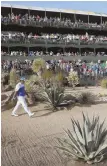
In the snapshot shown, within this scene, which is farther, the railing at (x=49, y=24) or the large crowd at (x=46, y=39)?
the railing at (x=49, y=24)

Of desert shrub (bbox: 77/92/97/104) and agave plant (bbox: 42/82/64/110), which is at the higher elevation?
agave plant (bbox: 42/82/64/110)

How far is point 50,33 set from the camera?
36406 mm

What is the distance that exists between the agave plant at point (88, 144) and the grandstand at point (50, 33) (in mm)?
20204

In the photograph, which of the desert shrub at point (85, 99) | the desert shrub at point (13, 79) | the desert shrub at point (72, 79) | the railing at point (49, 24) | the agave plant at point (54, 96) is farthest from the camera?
the railing at point (49, 24)

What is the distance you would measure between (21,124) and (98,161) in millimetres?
3737

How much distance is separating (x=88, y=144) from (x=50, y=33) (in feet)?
98.1

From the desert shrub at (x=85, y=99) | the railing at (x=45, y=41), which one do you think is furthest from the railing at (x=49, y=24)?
the desert shrub at (x=85, y=99)

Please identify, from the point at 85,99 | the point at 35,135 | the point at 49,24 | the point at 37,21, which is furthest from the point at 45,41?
the point at 35,135

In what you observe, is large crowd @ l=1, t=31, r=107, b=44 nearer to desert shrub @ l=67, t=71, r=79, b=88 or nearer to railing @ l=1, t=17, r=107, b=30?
railing @ l=1, t=17, r=107, b=30

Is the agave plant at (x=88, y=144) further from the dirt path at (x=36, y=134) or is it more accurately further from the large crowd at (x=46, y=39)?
the large crowd at (x=46, y=39)

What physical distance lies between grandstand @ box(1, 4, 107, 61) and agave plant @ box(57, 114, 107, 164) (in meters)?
20.2

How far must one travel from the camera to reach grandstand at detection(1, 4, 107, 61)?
30.7 metres

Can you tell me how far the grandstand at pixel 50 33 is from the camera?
30.7 metres

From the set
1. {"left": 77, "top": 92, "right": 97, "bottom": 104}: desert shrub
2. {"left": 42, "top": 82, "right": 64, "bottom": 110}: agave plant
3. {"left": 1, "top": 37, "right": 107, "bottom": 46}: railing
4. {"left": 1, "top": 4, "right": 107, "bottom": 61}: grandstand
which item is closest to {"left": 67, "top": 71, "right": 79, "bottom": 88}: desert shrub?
{"left": 77, "top": 92, "right": 97, "bottom": 104}: desert shrub
